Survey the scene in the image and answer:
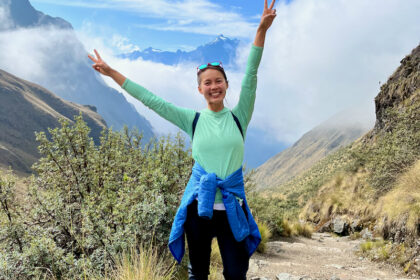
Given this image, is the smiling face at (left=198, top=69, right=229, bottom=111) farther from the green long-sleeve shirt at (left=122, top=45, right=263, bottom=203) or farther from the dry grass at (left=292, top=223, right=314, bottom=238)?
the dry grass at (left=292, top=223, right=314, bottom=238)

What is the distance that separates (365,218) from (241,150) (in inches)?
559

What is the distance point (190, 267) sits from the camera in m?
2.86

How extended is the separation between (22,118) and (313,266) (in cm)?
14712

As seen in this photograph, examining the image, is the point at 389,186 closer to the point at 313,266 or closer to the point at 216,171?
the point at 313,266

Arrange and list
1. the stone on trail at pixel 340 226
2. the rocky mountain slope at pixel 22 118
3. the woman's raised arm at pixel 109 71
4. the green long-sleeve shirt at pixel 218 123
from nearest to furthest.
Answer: the green long-sleeve shirt at pixel 218 123
the woman's raised arm at pixel 109 71
the stone on trail at pixel 340 226
the rocky mountain slope at pixel 22 118

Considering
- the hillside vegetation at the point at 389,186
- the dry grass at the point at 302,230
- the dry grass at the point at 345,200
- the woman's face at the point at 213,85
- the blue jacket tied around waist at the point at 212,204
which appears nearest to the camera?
the blue jacket tied around waist at the point at 212,204

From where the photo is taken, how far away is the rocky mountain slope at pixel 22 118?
351 ft

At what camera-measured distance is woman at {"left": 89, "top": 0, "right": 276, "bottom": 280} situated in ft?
8.61

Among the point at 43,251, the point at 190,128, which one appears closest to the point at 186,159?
the point at 43,251

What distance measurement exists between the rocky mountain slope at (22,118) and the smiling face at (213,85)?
10661cm

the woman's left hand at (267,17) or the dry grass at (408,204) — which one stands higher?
the woman's left hand at (267,17)

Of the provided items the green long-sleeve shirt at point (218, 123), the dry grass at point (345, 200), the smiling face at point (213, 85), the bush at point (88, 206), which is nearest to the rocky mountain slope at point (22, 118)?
the dry grass at point (345, 200)

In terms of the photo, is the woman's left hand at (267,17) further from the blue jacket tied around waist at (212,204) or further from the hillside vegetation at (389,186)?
the hillside vegetation at (389,186)

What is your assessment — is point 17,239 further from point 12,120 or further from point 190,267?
point 12,120
